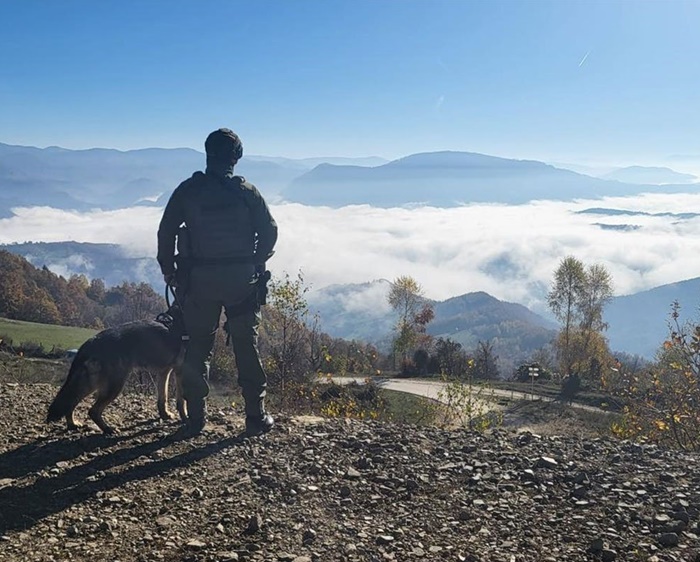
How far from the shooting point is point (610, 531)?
4074mm

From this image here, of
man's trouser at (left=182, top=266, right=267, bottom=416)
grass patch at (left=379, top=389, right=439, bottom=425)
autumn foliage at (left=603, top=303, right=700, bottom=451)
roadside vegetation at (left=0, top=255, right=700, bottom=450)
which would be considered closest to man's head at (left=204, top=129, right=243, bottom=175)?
man's trouser at (left=182, top=266, right=267, bottom=416)

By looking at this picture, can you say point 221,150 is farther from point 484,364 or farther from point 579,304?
point 579,304

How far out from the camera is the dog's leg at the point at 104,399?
6188 millimetres

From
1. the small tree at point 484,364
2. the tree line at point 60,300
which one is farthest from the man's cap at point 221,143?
the tree line at point 60,300

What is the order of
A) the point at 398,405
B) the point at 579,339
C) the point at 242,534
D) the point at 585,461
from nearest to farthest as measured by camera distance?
the point at 242,534
the point at 585,461
the point at 398,405
the point at 579,339

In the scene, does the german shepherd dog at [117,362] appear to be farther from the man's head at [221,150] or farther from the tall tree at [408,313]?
the tall tree at [408,313]

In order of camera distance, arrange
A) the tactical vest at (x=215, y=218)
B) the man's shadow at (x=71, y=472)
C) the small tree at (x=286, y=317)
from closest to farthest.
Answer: the man's shadow at (x=71, y=472), the tactical vest at (x=215, y=218), the small tree at (x=286, y=317)

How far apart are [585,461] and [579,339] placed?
57105mm

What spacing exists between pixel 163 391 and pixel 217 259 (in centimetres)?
191

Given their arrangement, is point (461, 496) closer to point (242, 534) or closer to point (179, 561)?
point (242, 534)

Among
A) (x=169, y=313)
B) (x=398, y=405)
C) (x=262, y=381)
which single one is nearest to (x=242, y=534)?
(x=262, y=381)

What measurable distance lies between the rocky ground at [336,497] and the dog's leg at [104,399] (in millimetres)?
130

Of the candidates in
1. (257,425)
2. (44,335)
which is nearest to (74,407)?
(257,425)

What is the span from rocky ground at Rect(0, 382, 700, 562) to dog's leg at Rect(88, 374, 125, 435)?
5.1 inches
